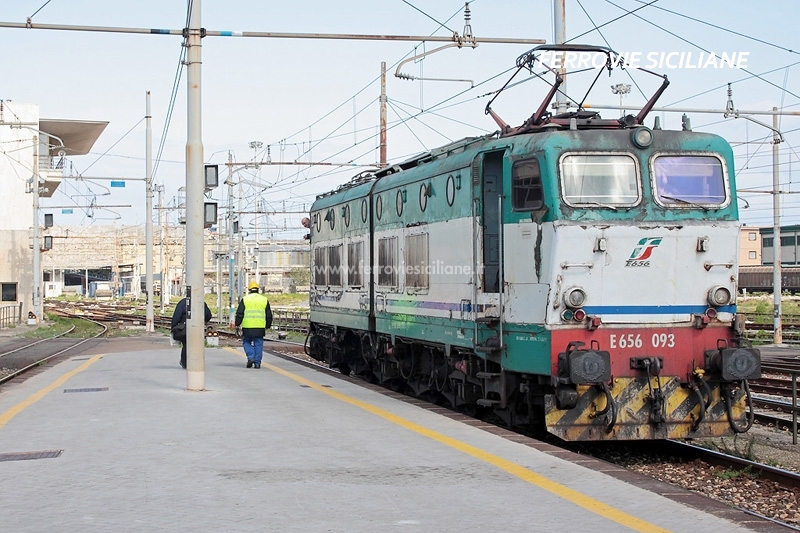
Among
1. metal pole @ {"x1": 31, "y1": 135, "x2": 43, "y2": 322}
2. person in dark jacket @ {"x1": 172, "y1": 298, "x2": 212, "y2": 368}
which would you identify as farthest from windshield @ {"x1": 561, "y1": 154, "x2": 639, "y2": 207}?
metal pole @ {"x1": 31, "y1": 135, "x2": 43, "y2": 322}

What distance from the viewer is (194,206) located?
15492 millimetres

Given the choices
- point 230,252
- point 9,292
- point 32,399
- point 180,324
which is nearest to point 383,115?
point 180,324

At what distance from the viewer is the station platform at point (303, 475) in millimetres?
7160

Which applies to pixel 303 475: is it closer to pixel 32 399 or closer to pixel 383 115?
pixel 32 399

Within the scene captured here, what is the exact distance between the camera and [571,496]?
7.95 m

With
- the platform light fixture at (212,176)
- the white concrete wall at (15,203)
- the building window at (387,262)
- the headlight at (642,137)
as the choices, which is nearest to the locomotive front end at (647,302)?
the headlight at (642,137)

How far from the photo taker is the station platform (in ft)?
23.5

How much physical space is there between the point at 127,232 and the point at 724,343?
100 meters

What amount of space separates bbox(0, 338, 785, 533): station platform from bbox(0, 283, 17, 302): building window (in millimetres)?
46875

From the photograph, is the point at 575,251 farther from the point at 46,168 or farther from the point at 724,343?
the point at 46,168

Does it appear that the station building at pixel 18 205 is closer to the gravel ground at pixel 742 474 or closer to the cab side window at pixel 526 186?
the cab side window at pixel 526 186

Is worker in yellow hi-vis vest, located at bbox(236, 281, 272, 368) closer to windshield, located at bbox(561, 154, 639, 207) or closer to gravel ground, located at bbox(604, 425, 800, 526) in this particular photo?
gravel ground, located at bbox(604, 425, 800, 526)

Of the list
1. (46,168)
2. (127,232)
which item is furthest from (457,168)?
(127,232)

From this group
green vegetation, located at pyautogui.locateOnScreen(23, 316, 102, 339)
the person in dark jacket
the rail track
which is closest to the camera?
the person in dark jacket
